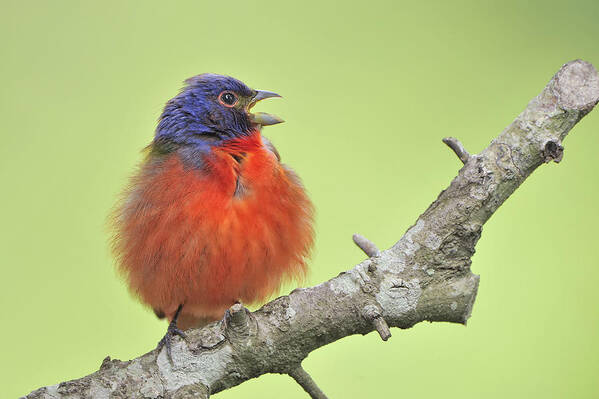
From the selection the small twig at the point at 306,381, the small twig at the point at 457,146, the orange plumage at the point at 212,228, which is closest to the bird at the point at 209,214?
the orange plumage at the point at 212,228

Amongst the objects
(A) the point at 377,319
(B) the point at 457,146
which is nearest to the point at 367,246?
(A) the point at 377,319

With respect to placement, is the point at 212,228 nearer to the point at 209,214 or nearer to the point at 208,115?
the point at 209,214

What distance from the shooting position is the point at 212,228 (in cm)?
301

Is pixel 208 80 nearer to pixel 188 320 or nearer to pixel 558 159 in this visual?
pixel 188 320

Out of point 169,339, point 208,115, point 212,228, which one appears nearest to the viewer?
point 169,339

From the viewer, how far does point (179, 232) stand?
9.99 feet

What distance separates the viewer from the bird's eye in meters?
3.45

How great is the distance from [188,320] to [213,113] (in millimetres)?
1101

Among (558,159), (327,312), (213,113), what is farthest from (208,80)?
(558,159)

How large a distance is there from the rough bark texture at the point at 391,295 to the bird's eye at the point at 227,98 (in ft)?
3.84

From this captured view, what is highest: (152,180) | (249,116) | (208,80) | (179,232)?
(208,80)

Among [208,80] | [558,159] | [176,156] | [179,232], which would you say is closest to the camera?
[558,159]

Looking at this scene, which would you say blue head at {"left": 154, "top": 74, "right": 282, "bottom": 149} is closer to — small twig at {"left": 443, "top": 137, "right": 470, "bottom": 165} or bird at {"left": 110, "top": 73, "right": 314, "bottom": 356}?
bird at {"left": 110, "top": 73, "right": 314, "bottom": 356}

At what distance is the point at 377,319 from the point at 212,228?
0.89 m
